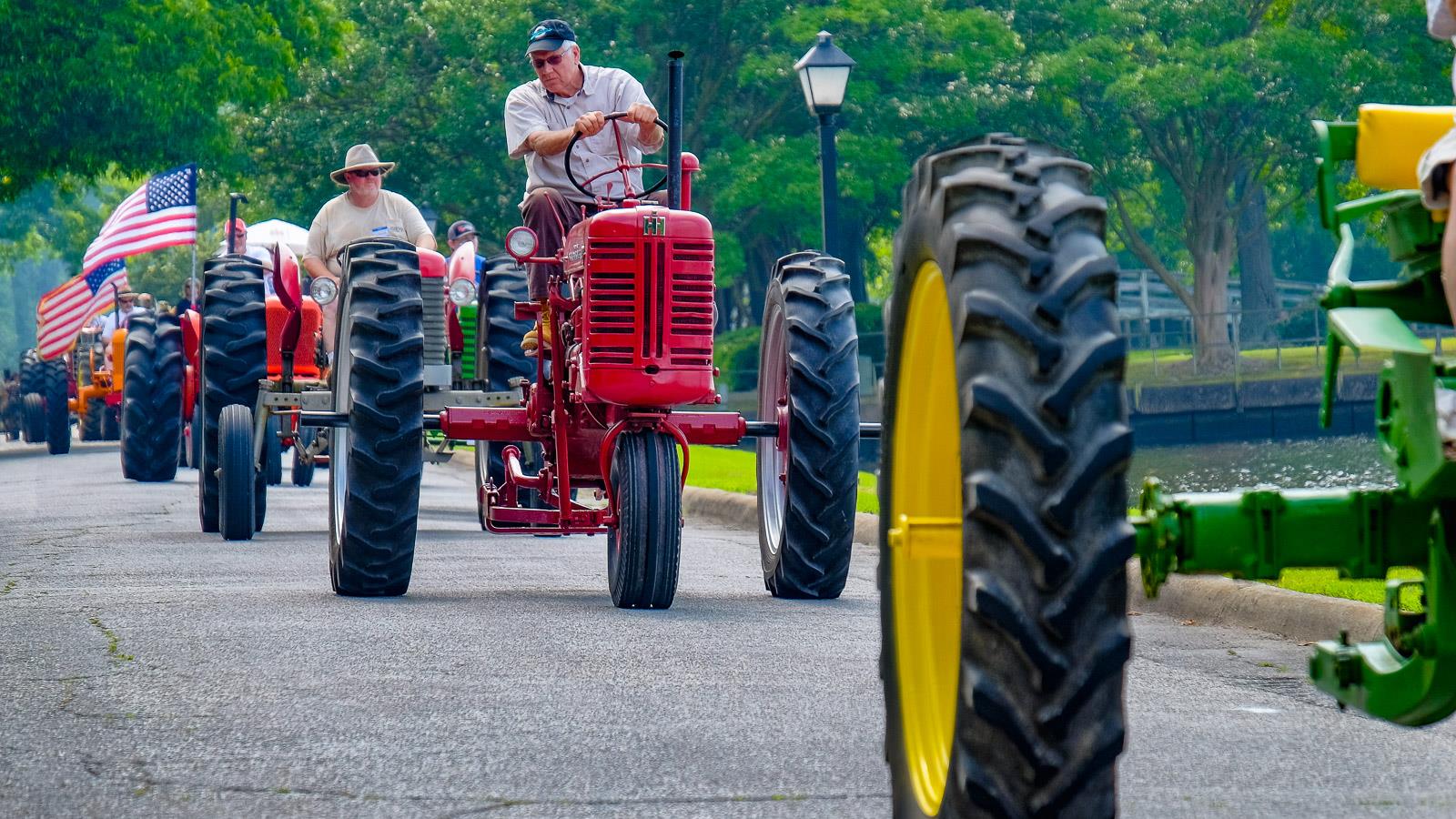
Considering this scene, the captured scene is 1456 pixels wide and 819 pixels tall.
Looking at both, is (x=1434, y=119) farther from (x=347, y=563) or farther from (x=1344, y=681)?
(x=347, y=563)

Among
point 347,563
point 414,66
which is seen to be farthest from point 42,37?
point 347,563

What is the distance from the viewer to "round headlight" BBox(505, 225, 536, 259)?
374 inches

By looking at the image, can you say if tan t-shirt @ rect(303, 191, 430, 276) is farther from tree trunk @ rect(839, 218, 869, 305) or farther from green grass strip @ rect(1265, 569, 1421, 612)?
tree trunk @ rect(839, 218, 869, 305)

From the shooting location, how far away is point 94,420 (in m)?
36.9

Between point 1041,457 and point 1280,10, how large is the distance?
1576 inches

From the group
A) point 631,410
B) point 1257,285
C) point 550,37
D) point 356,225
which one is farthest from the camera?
point 1257,285

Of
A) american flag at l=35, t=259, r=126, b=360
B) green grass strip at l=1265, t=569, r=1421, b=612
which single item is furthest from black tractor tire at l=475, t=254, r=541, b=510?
american flag at l=35, t=259, r=126, b=360

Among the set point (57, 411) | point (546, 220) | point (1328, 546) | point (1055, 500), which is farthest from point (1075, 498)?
point (57, 411)

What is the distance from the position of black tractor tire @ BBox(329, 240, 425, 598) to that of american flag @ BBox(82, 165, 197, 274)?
71.2 ft

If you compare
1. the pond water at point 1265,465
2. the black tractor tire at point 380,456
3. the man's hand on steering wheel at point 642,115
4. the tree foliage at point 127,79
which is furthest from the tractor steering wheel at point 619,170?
the tree foliage at point 127,79

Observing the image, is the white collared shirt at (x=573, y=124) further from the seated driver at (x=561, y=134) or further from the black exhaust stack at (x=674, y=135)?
the black exhaust stack at (x=674, y=135)

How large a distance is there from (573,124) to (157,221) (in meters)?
23.1

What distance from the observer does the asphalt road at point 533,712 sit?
195 inches

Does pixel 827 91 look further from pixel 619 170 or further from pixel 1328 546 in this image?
pixel 1328 546
